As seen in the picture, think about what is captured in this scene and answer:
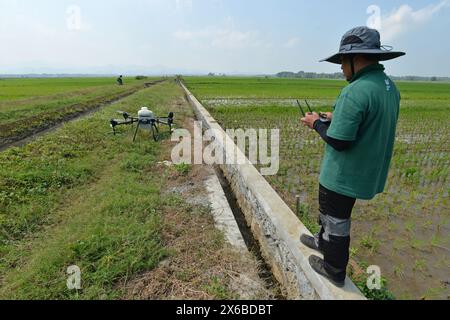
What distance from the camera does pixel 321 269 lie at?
85.9 inches

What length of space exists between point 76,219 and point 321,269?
2.91 meters

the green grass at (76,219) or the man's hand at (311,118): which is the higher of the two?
the man's hand at (311,118)

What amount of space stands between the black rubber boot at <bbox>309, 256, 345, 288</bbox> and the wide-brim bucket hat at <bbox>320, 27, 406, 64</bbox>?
4.97 feet

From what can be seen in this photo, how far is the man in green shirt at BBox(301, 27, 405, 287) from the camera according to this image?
1693mm

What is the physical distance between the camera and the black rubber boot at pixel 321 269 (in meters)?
2.08

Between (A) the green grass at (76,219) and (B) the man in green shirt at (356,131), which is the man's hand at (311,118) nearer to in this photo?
(B) the man in green shirt at (356,131)

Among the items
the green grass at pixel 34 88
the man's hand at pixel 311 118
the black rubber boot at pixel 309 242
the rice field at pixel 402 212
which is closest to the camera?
the man's hand at pixel 311 118

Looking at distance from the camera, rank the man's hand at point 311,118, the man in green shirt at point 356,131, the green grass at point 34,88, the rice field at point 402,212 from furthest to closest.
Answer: the green grass at point 34,88 < the rice field at point 402,212 < the man's hand at point 311,118 < the man in green shirt at point 356,131

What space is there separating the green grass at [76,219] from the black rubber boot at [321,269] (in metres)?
1.45

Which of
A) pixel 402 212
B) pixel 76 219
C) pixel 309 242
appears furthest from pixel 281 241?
pixel 76 219

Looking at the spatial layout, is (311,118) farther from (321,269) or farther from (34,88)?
(34,88)

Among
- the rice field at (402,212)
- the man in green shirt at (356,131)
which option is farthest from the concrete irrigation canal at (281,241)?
the rice field at (402,212)

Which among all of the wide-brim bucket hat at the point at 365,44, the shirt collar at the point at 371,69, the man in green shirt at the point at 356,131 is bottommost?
the man in green shirt at the point at 356,131
